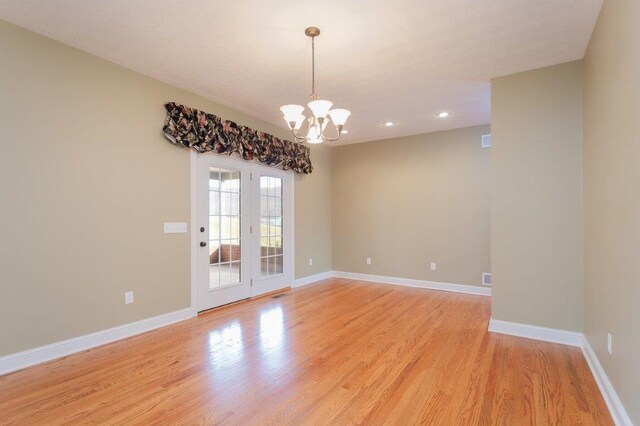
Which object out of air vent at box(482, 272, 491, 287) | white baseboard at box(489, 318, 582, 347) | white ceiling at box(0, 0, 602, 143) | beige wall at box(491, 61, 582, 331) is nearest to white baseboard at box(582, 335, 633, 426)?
white baseboard at box(489, 318, 582, 347)

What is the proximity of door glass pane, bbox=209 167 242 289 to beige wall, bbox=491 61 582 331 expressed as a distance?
327 centimetres

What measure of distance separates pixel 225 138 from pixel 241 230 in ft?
4.35

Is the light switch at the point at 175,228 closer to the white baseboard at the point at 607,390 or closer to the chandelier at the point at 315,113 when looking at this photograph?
the chandelier at the point at 315,113

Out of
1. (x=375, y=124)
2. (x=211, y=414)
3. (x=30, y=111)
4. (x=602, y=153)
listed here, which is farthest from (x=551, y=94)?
(x=30, y=111)

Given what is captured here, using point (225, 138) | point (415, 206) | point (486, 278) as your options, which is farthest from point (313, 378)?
point (415, 206)

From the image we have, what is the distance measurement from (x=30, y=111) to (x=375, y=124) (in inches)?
163

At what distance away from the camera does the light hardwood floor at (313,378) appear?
202cm

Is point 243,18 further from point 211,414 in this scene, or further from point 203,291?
point 203,291

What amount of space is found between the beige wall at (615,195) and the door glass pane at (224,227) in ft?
13.0

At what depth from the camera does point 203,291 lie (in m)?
4.12

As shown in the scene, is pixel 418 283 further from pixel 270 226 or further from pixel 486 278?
pixel 270 226

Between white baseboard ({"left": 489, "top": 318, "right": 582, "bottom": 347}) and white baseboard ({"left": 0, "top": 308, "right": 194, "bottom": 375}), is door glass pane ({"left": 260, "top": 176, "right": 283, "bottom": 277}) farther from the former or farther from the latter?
white baseboard ({"left": 489, "top": 318, "right": 582, "bottom": 347})

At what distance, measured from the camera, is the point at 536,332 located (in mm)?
3219

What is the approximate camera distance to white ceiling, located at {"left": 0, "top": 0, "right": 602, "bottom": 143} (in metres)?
2.34
